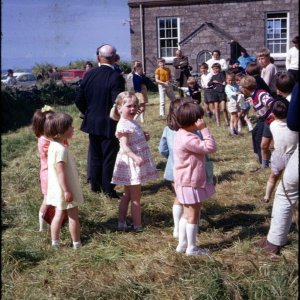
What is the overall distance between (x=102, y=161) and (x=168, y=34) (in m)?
17.1

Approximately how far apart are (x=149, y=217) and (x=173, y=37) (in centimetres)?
1792

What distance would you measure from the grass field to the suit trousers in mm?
164

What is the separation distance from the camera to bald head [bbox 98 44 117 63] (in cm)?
545

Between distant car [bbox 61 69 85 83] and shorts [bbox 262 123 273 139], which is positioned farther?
distant car [bbox 61 69 85 83]

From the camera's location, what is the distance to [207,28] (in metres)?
21.5

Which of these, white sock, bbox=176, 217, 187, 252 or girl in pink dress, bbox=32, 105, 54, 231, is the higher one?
A: girl in pink dress, bbox=32, 105, 54, 231

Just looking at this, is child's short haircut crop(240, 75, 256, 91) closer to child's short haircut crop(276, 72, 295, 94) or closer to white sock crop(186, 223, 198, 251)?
child's short haircut crop(276, 72, 295, 94)

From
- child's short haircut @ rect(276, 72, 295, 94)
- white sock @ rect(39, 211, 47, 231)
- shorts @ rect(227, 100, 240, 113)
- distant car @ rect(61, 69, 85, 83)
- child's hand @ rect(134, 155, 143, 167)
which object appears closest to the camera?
child's hand @ rect(134, 155, 143, 167)

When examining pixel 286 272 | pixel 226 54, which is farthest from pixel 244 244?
pixel 226 54

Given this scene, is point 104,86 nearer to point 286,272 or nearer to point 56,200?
point 56,200

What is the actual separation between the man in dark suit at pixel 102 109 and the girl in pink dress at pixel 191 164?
1799 mm

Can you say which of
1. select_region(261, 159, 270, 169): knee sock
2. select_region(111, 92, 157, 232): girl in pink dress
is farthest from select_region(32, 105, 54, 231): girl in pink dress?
select_region(261, 159, 270, 169): knee sock

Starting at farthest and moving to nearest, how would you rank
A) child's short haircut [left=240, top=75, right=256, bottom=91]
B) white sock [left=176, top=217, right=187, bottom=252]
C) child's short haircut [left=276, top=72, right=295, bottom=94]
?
child's short haircut [left=240, top=75, right=256, bottom=91], child's short haircut [left=276, top=72, right=295, bottom=94], white sock [left=176, top=217, right=187, bottom=252]

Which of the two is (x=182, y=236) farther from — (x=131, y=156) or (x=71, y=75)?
(x=71, y=75)
